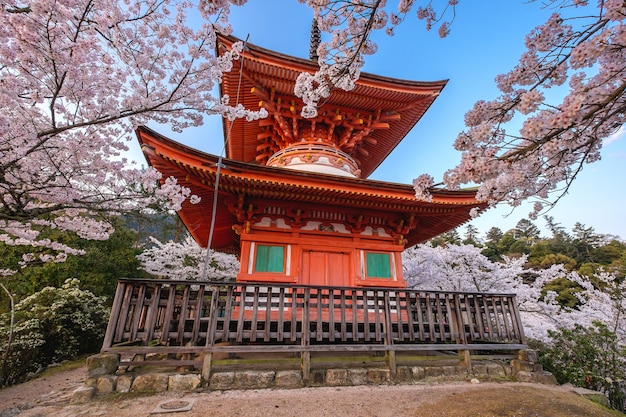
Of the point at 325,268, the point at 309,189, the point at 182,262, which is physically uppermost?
the point at 309,189

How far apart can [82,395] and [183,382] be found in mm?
1201

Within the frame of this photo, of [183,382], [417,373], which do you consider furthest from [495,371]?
[183,382]

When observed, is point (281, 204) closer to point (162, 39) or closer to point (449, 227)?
point (162, 39)

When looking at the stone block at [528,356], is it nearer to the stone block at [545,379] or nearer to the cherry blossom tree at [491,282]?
the stone block at [545,379]

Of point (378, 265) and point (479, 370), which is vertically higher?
point (378, 265)

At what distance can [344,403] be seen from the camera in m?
3.63

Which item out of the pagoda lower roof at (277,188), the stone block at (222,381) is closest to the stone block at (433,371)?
the stone block at (222,381)

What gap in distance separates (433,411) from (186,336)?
3.63 m

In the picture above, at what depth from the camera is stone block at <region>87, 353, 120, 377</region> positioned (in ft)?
12.8

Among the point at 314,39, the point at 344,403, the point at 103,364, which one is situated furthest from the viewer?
the point at 314,39

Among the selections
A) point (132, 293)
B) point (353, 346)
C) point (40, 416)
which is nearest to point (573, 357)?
point (353, 346)

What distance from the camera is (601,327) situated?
5.85 m

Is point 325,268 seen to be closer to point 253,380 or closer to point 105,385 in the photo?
point 253,380

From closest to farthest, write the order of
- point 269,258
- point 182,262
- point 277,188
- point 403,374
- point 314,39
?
point 403,374 → point 277,188 → point 269,258 → point 314,39 → point 182,262
